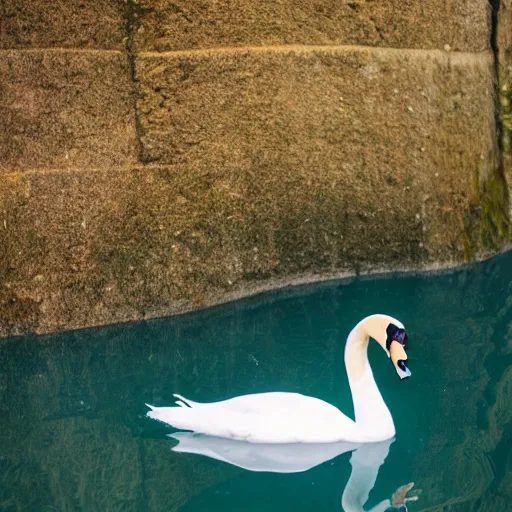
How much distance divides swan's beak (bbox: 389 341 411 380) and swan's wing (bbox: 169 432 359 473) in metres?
0.51

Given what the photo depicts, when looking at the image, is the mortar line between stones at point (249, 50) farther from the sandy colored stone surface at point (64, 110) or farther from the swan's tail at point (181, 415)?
the swan's tail at point (181, 415)

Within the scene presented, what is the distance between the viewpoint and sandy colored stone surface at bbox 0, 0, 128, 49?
6.98 m

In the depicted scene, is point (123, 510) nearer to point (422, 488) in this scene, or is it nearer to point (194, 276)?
point (422, 488)

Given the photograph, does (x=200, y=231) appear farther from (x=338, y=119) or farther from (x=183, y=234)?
(x=338, y=119)

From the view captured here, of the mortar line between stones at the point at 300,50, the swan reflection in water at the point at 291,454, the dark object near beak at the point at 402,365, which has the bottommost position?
the swan reflection in water at the point at 291,454

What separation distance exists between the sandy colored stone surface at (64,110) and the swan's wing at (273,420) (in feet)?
8.50

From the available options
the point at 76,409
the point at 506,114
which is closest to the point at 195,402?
the point at 76,409

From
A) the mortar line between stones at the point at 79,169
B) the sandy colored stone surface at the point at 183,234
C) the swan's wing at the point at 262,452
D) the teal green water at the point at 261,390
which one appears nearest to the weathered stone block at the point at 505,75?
the sandy colored stone surface at the point at 183,234

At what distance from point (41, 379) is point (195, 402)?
1.25 meters

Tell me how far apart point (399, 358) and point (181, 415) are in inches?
48.6

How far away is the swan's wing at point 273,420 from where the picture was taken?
206 inches

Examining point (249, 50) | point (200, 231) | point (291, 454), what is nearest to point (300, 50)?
point (249, 50)

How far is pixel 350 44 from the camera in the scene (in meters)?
8.05

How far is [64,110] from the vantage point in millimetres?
7125
